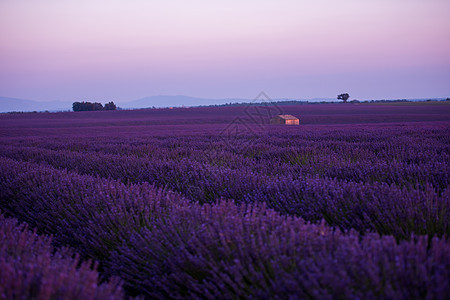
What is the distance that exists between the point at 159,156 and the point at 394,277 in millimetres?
4433

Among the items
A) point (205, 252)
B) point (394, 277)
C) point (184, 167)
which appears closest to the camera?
point (394, 277)

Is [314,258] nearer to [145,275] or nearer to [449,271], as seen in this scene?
[449,271]

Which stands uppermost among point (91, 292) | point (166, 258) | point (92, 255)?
point (91, 292)

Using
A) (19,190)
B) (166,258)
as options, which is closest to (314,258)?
(166,258)

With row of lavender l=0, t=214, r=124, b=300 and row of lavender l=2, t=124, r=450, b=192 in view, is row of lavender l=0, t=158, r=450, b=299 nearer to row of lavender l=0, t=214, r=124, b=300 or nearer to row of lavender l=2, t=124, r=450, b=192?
row of lavender l=0, t=214, r=124, b=300

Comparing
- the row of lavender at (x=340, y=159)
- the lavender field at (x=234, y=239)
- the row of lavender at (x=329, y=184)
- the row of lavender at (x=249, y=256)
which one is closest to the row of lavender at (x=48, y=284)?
the lavender field at (x=234, y=239)

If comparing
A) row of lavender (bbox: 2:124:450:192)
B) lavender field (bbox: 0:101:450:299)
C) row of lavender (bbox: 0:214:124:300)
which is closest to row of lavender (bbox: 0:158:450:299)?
lavender field (bbox: 0:101:450:299)

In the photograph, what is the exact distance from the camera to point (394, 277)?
96 cm

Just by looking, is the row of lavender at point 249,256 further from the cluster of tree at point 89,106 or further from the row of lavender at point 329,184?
the cluster of tree at point 89,106

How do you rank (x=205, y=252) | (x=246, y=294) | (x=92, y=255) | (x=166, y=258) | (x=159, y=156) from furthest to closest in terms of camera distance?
(x=159, y=156) → (x=92, y=255) → (x=166, y=258) → (x=205, y=252) → (x=246, y=294)

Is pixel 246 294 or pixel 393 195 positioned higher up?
pixel 393 195

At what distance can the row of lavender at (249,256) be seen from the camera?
99 cm

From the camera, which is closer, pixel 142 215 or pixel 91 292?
pixel 91 292

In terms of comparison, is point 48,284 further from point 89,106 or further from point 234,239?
point 89,106
